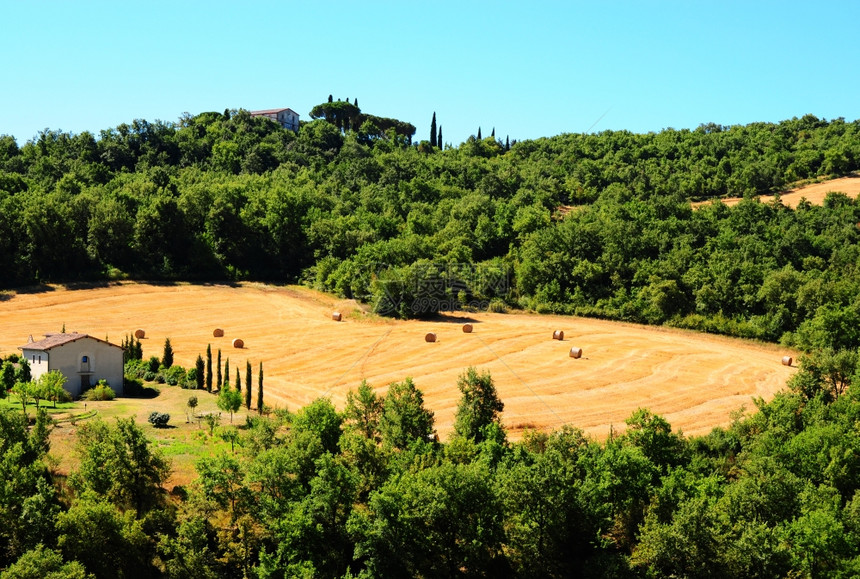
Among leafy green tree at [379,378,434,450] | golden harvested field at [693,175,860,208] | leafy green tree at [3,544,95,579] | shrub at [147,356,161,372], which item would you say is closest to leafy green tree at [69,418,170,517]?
leafy green tree at [3,544,95,579]

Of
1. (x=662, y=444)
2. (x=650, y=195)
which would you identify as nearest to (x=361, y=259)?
(x=650, y=195)

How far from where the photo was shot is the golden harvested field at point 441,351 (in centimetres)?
4534

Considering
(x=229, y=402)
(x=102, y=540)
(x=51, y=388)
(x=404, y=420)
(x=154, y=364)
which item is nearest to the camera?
(x=102, y=540)

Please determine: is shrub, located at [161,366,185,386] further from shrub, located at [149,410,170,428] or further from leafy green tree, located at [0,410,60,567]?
leafy green tree, located at [0,410,60,567]

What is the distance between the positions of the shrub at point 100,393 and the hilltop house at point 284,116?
92.1m

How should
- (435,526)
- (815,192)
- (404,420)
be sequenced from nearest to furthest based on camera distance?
1. (435,526)
2. (404,420)
3. (815,192)

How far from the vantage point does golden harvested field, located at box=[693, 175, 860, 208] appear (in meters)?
83.6

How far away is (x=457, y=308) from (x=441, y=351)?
14.6m

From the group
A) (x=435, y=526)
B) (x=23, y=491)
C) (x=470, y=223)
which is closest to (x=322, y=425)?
(x=435, y=526)

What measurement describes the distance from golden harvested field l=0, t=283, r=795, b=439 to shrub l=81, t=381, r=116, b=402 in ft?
26.6

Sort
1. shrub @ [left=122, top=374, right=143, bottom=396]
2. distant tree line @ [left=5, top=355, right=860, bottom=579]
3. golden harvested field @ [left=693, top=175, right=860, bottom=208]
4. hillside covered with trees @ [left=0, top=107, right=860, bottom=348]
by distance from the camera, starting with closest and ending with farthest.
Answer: distant tree line @ [left=5, top=355, right=860, bottom=579]
shrub @ [left=122, top=374, right=143, bottom=396]
hillside covered with trees @ [left=0, top=107, right=860, bottom=348]
golden harvested field @ [left=693, top=175, right=860, bottom=208]

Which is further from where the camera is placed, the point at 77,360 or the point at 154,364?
the point at 154,364

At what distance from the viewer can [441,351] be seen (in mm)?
55656

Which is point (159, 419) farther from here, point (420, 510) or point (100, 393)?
point (420, 510)
